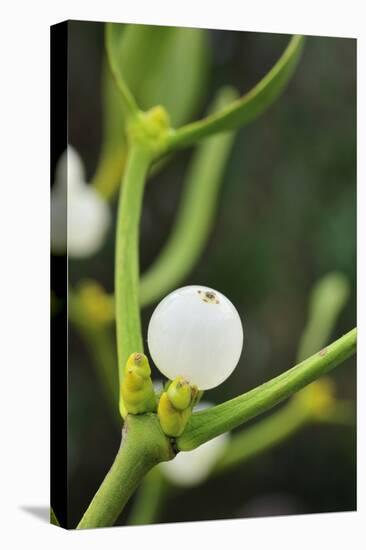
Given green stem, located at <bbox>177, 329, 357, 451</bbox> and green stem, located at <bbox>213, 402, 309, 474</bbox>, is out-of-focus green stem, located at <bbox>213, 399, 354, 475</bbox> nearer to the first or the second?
green stem, located at <bbox>213, 402, 309, 474</bbox>

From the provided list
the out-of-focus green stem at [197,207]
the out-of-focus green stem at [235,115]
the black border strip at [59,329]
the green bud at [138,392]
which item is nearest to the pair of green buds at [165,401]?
the green bud at [138,392]

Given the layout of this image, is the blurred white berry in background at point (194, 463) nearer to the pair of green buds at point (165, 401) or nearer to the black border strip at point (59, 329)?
the black border strip at point (59, 329)

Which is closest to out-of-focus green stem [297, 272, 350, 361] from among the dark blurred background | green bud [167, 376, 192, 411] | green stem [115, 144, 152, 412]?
the dark blurred background

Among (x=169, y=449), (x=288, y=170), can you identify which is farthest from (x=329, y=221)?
(x=169, y=449)

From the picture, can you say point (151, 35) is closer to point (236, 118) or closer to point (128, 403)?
point (236, 118)

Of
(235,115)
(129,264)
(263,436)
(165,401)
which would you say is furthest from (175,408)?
(263,436)

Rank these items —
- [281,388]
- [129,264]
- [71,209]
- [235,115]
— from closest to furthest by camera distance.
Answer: [281,388] → [129,264] → [235,115] → [71,209]

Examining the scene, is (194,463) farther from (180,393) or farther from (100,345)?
(180,393)
